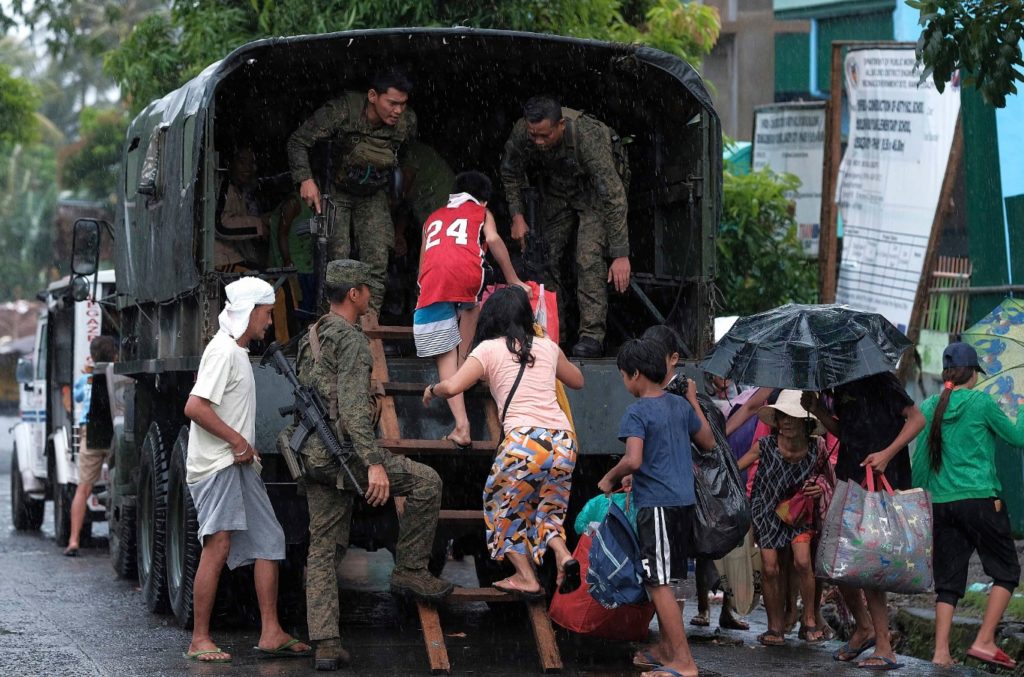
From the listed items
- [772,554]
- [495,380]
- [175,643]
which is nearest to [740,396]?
[772,554]

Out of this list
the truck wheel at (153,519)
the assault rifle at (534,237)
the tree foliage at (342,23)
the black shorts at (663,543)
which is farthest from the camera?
the tree foliage at (342,23)

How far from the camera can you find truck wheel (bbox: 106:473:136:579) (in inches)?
399

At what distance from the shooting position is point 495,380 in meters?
6.83

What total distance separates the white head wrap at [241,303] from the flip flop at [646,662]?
2.32m

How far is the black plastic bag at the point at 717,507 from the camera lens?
6.66 meters

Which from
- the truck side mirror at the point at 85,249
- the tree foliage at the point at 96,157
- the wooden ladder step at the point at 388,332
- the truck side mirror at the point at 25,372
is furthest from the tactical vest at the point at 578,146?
the tree foliage at the point at 96,157

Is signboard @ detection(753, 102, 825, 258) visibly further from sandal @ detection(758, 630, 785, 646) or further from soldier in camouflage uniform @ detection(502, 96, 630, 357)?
sandal @ detection(758, 630, 785, 646)

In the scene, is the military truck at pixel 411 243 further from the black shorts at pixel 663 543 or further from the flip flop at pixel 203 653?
the black shorts at pixel 663 543

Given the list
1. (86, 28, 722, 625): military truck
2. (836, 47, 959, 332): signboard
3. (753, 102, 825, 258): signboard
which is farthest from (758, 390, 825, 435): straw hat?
(753, 102, 825, 258): signboard

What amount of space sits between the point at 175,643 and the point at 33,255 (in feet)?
157

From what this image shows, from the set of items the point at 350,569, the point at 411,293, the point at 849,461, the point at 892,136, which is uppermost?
the point at 892,136

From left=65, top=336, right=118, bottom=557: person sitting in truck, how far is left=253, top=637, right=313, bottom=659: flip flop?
199 inches

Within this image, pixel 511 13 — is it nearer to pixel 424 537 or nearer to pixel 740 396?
pixel 740 396

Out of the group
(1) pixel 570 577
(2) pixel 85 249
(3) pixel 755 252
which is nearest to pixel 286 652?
(1) pixel 570 577
